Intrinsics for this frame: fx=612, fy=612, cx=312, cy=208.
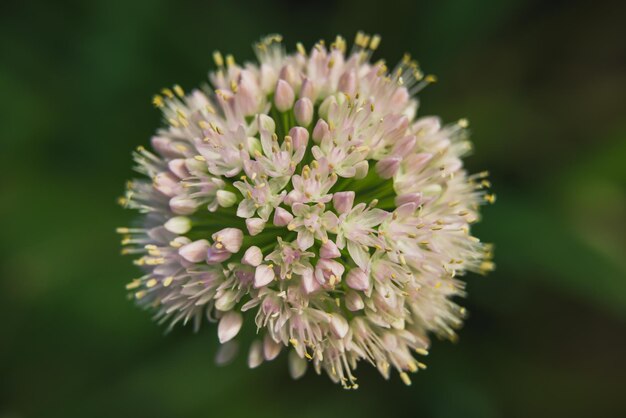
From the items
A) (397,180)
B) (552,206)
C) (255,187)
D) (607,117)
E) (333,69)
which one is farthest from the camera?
(607,117)

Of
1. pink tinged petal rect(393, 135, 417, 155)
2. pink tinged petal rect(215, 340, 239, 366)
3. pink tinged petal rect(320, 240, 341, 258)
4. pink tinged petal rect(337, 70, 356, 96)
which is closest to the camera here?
pink tinged petal rect(320, 240, 341, 258)

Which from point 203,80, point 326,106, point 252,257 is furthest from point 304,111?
point 203,80

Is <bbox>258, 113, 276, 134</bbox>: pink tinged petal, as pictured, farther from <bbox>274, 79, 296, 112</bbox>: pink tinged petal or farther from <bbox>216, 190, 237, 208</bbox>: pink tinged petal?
<bbox>216, 190, 237, 208</bbox>: pink tinged petal

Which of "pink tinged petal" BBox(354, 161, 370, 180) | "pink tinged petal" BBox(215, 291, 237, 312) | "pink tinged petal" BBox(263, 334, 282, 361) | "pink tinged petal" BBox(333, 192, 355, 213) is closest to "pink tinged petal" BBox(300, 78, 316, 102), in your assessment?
"pink tinged petal" BBox(354, 161, 370, 180)

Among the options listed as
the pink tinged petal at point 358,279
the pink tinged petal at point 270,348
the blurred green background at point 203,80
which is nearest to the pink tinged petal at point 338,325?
the pink tinged petal at point 358,279

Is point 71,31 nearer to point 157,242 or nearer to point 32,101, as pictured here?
point 32,101

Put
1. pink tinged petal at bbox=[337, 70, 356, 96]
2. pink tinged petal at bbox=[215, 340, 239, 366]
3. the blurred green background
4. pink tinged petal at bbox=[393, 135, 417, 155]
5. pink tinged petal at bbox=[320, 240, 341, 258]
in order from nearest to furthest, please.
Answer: pink tinged petal at bbox=[320, 240, 341, 258]
pink tinged petal at bbox=[393, 135, 417, 155]
pink tinged petal at bbox=[337, 70, 356, 96]
pink tinged petal at bbox=[215, 340, 239, 366]
the blurred green background

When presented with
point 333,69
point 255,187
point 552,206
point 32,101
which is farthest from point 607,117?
point 32,101
